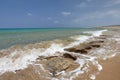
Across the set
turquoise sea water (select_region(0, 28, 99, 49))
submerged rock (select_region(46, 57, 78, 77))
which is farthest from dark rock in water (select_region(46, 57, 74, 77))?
turquoise sea water (select_region(0, 28, 99, 49))

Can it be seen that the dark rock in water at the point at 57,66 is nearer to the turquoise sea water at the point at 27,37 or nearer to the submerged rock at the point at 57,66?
the submerged rock at the point at 57,66

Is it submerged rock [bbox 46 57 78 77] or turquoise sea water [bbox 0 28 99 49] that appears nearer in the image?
submerged rock [bbox 46 57 78 77]

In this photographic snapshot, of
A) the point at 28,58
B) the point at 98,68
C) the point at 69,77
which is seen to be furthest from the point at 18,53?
the point at 98,68

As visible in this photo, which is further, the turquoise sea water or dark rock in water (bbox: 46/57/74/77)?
the turquoise sea water

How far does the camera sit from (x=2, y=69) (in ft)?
17.3

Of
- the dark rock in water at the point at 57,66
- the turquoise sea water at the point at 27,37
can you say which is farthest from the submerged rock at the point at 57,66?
the turquoise sea water at the point at 27,37

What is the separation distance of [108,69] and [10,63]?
12.8ft

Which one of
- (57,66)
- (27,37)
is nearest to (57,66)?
(57,66)

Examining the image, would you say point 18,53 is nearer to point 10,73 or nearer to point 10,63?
point 10,63

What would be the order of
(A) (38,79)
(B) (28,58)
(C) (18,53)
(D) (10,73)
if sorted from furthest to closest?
(C) (18,53) → (B) (28,58) → (D) (10,73) → (A) (38,79)

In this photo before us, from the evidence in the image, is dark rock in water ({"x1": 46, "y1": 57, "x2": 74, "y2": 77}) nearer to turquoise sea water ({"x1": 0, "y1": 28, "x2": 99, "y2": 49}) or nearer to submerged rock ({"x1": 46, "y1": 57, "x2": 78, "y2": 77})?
submerged rock ({"x1": 46, "y1": 57, "x2": 78, "y2": 77})

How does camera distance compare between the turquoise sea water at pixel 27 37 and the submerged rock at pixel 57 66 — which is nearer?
the submerged rock at pixel 57 66

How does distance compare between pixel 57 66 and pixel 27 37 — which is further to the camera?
pixel 27 37

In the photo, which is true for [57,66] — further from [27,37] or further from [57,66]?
[27,37]
